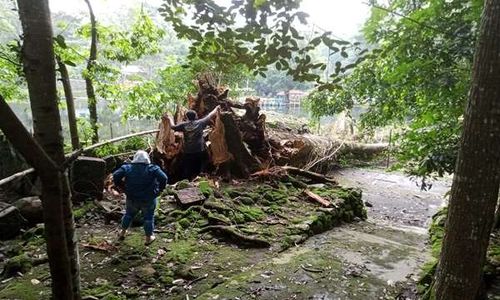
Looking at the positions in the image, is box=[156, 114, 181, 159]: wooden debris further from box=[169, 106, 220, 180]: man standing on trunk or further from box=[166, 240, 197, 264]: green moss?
box=[166, 240, 197, 264]: green moss

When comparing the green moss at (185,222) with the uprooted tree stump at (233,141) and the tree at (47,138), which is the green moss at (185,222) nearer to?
the uprooted tree stump at (233,141)

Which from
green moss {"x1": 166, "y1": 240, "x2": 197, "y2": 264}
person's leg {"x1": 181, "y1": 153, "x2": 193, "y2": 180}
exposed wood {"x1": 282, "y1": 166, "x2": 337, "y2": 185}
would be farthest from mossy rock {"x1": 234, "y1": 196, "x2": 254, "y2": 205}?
exposed wood {"x1": 282, "y1": 166, "x2": 337, "y2": 185}

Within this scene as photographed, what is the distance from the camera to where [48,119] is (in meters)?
1.84

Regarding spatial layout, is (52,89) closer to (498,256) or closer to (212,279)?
(212,279)

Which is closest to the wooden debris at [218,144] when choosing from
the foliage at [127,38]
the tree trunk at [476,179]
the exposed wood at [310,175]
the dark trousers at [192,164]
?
the dark trousers at [192,164]

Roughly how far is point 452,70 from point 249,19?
3082 mm

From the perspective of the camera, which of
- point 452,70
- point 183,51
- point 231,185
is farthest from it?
point 183,51

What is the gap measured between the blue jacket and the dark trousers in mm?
2718

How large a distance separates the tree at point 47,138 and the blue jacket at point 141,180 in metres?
3.32

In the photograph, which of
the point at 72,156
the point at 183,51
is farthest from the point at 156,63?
the point at 72,156

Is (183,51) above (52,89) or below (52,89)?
above

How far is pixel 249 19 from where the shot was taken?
1.84m

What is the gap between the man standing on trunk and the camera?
25.6 feet

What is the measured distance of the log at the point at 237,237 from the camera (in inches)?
219
